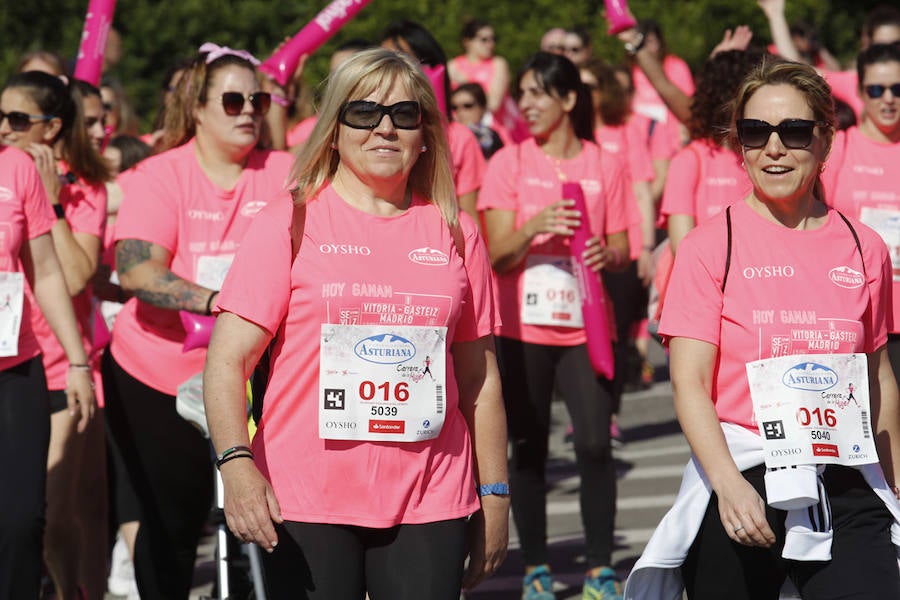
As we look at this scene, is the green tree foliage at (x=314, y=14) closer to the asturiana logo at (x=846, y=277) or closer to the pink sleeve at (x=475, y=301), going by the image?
the asturiana logo at (x=846, y=277)

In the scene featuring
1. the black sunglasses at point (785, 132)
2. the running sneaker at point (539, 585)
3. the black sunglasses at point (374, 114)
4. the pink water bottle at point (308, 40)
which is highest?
the pink water bottle at point (308, 40)

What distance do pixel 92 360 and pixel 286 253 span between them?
3258mm

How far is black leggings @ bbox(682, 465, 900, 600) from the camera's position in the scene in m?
4.29

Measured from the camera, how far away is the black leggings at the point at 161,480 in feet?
19.9

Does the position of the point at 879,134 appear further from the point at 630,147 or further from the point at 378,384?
the point at 630,147

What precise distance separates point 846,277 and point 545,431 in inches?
119

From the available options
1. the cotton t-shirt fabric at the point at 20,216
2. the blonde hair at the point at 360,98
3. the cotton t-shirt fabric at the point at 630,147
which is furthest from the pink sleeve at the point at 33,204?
the cotton t-shirt fabric at the point at 630,147

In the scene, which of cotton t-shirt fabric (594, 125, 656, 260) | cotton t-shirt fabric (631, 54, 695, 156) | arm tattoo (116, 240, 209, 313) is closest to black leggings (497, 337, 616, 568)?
arm tattoo (116, 240, 209, 313)

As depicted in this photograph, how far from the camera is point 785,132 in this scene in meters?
4.47

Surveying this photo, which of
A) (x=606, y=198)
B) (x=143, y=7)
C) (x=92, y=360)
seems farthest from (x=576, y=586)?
(x=143, y=7)

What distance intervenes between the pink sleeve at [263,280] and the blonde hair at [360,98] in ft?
0.57

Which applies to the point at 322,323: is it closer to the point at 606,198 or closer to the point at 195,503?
the point at 195,503

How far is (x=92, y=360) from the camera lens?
7129 millimetres

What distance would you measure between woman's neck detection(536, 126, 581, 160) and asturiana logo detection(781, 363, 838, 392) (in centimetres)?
331
